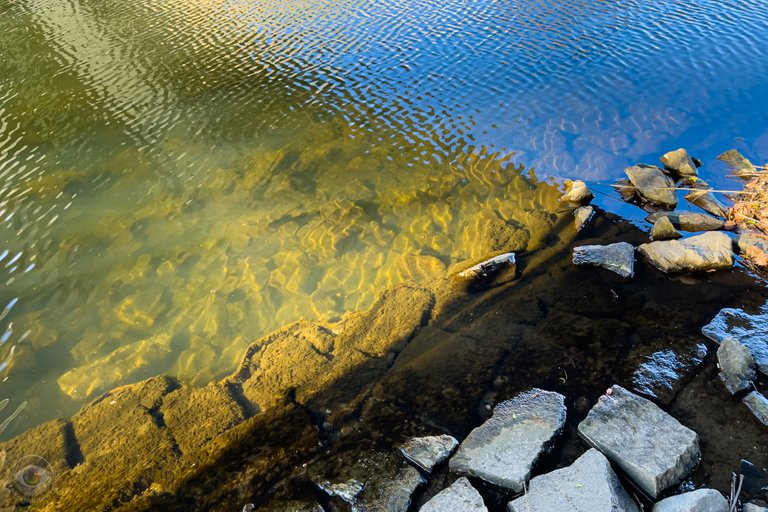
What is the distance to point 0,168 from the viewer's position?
1181 centimetres

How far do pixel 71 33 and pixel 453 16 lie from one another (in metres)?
16.2

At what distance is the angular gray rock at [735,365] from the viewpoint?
5.04m

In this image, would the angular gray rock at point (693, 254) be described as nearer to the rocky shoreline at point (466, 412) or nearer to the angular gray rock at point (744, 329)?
the rocky shoreline at point (466, 412)

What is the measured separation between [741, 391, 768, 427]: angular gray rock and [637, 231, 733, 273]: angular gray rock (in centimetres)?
231

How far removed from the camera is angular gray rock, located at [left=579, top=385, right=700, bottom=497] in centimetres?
423

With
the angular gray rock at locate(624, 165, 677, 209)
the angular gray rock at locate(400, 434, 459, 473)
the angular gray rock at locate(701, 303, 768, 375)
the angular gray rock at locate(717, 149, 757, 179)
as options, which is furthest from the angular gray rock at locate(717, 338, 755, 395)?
the angular gray rock at locate(717, 149, 757, 179)

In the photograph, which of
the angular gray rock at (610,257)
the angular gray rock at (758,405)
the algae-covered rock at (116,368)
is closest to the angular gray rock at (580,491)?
the angular gray rock at (758,405)

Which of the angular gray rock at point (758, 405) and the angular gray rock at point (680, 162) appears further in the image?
the angular gray rock at point (680, 162)

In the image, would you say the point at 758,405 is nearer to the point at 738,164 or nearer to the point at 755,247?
the point at 755,247

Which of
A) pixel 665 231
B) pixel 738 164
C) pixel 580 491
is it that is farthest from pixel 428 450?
pixel 738 164

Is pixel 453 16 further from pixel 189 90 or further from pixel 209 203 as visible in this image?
pixel 209 203

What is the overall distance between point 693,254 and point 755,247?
100cm

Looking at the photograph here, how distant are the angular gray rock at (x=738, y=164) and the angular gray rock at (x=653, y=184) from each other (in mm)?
1207

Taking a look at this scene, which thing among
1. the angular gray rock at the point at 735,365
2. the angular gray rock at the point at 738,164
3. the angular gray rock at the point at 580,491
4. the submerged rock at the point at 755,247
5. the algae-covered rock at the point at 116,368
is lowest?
the angular gray rock at the point at 738,164
